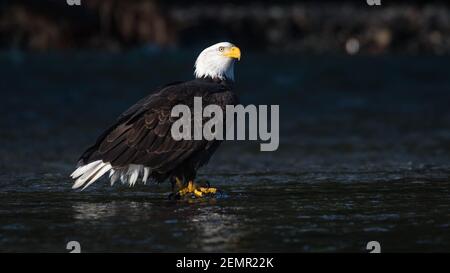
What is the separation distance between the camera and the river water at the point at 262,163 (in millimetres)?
7207

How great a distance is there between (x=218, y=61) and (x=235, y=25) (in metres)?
16.3

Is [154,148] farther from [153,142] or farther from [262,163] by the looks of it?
[262,163]

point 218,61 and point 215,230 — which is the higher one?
point 218,61

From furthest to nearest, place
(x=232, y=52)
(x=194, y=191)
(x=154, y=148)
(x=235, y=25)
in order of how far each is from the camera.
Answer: (x=235, y=25) < (x=232, y=52) < (x=194, y=191) < (x=154, y=148)

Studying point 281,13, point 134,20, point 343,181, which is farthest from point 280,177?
point 281,13

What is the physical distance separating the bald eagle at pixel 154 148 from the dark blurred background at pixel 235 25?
14740 millimetres

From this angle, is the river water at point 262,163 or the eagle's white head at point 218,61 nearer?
the river water at point 262,163

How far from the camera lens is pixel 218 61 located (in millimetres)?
9797

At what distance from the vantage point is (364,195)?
8.98m

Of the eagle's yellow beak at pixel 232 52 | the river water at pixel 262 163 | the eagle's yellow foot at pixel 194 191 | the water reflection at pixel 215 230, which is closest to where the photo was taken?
the water reflection at pixel 215 230

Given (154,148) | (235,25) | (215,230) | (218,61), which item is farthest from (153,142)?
(235,25)

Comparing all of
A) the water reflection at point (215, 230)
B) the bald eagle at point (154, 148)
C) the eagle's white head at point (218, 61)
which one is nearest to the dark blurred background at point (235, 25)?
the eagle's white head at point (218, 61)

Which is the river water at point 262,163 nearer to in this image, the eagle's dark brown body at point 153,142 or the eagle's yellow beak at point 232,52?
the eagle's dark brown body at point 153,142

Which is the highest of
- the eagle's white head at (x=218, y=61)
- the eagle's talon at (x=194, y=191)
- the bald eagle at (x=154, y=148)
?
the eagle's white head at (x=218, y=61)
